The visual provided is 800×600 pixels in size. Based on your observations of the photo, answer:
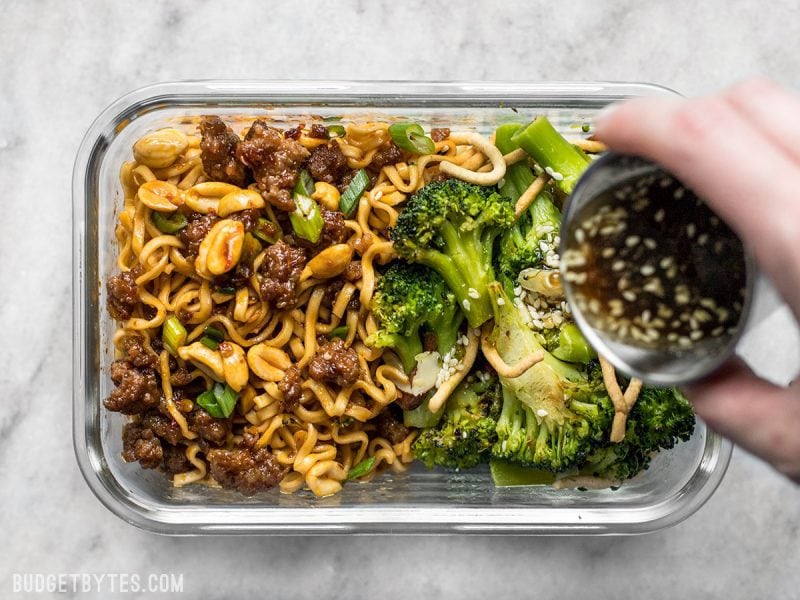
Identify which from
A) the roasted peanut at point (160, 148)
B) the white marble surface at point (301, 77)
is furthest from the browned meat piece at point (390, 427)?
the roasted peanut at point (160, 148)

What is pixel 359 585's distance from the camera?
10.2ft

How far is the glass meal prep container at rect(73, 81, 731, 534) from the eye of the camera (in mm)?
2807

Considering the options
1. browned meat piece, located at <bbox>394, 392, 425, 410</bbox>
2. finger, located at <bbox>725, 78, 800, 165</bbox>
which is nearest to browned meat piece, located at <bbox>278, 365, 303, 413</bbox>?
browned meat piece, located at <bbox>394, 392, 425, 410</bbox>

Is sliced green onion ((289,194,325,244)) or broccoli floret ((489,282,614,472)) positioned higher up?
sliced green onion ((289,194,325,244))

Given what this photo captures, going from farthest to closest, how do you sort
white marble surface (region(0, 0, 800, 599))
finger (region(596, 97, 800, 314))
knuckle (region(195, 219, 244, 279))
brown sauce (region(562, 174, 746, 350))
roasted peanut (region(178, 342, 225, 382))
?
white marble surface (region(0, 0, 800, 599)), roasted peanut (region(178, 342, 225, 382)), knuckle (region(195, 219, 244, 279)), brown sauce (region(562, 174, 746, 350)), finger (region(596, 97, 800, 314))

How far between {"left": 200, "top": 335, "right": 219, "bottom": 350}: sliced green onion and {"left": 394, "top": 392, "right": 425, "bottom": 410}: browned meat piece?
0.68 meters

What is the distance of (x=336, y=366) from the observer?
9.01 ft

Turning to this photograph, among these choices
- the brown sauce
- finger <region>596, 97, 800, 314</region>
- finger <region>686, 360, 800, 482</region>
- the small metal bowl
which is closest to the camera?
finger <region>596, 97, 800, 314</region>

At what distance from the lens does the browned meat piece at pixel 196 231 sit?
8.95ft

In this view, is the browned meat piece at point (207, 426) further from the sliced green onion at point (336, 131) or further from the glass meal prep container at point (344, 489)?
the sliced green onion at point (336, 131)

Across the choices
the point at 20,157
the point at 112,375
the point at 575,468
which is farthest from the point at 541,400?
the point at 20,157

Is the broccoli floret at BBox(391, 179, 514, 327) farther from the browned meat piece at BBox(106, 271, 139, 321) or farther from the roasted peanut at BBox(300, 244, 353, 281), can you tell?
the browned meat piece at BBox(106, 271, 139, 321)

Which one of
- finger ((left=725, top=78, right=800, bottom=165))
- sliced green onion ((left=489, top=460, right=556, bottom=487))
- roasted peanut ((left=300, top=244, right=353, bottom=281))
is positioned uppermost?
finger ((left=725, top=78, right=800, bottom=165))

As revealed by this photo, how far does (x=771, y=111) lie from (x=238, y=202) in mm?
1689
